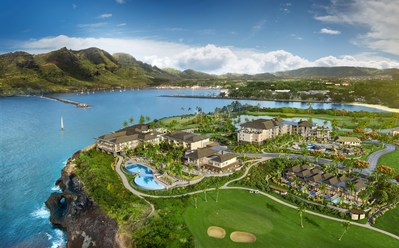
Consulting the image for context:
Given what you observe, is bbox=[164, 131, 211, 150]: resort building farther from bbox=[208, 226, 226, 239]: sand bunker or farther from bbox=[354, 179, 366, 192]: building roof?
bbox=[354, 179, 366, 192]: building roof

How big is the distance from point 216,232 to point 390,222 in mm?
21375

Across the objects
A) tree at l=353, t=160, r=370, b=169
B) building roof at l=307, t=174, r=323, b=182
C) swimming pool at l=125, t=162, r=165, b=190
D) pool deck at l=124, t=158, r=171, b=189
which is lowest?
swimming pool at l=125, t=162, r=165, b=190

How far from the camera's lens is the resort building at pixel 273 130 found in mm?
69500

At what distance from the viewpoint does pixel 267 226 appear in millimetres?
34312

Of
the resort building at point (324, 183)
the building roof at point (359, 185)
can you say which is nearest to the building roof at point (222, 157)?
the resort building at point (324, 183)

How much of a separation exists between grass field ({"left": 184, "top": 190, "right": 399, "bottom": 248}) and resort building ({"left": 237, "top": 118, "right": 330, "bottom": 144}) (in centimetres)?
2884

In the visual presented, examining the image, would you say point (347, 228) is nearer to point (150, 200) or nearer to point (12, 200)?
point (150, 200)

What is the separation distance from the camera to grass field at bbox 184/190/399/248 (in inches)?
1227

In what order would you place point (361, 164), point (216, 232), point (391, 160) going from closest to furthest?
point (216, 232), point (361, 164), point (391, 160)

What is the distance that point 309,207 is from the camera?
125ft

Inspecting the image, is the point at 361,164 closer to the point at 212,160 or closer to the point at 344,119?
the point at 212,160

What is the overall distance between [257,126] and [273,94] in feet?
431

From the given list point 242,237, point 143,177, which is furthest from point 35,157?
point 242,237

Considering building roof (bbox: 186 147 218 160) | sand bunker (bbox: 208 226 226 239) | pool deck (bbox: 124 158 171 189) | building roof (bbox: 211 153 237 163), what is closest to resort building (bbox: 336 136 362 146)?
building roof (bbox: 211 153 237 163)
